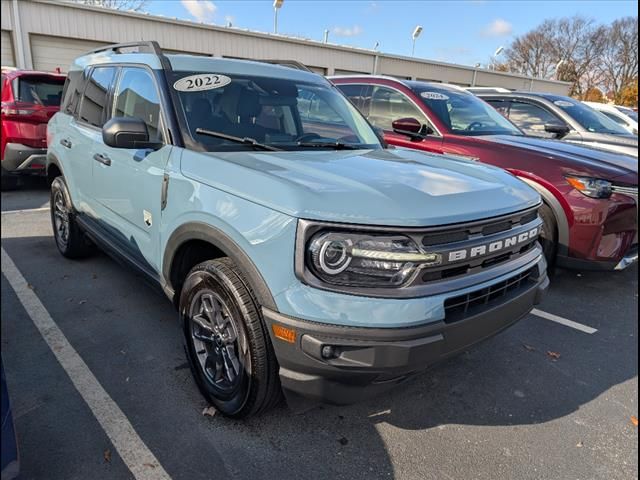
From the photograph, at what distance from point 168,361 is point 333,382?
61.0 inches

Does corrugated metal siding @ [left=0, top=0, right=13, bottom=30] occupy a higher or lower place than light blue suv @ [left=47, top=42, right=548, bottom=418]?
higher

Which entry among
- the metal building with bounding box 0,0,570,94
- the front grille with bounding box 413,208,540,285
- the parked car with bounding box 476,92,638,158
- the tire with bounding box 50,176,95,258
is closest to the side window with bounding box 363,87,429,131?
the parked car with bounding box 476,92,638,158

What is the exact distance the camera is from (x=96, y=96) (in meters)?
4.01

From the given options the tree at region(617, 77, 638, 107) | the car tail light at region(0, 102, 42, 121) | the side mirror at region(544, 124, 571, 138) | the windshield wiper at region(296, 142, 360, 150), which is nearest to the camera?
the windshield wiper at region(296, 142, 360, 150)

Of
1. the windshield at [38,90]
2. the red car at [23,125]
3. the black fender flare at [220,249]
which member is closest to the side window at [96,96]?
the black fender flare at [220,249]

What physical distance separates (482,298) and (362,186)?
79 centimetres

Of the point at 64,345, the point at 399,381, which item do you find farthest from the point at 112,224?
the point at 399,381

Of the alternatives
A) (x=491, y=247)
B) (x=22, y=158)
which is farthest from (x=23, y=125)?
(x=491, y=247)

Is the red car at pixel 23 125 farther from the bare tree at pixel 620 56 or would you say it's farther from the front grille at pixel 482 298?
the bare tree at pixel 620 56

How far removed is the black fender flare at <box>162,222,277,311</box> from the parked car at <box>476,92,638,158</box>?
19.9 ft

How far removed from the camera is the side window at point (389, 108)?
559cm

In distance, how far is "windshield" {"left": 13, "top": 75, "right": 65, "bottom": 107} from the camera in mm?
7278

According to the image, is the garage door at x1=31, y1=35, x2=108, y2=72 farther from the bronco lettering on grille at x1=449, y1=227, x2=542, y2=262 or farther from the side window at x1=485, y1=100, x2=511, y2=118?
the bronco lettering on grille at x1=449, y1=227, x2=542, y2=262

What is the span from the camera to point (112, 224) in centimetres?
362
